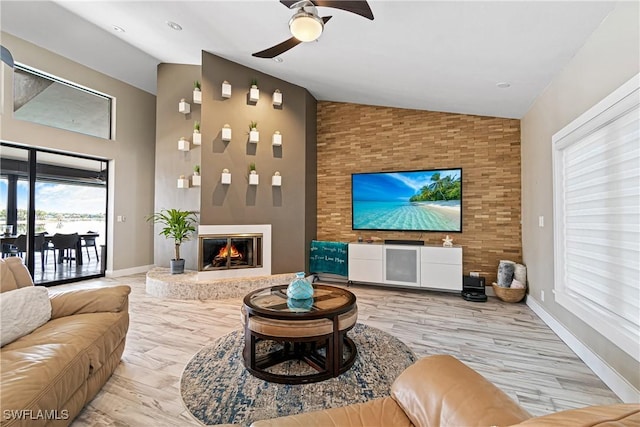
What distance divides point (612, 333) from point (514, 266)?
210 centimetres

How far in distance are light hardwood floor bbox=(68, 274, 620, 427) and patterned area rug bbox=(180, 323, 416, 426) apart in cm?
11

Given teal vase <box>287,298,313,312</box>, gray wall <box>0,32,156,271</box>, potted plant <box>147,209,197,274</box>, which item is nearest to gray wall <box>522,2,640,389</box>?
teal vase <box>287,298,313,312</box>

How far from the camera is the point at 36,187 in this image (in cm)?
459

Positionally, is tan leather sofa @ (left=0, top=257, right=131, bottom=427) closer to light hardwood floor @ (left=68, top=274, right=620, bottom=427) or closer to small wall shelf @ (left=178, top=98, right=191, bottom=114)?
light hardwood floor @ (left=68, top=274, right=620, bottom=427)

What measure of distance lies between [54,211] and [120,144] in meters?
1.60

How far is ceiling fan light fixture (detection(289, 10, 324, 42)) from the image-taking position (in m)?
2.16

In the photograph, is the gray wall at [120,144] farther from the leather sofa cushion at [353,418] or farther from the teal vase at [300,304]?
the leather sofa cushion at [353,418]

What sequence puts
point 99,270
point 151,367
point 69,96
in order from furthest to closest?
point 99,270 < point 69,96 < point 151,367

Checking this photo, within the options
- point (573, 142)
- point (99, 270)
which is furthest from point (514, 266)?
point (99, 270)

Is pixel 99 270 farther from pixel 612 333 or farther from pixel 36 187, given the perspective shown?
pixel 612 333

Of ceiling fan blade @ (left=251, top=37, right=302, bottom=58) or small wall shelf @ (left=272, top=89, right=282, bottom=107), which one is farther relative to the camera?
small wall shelf @ (left=272, top=89, right=282, bottom=107)

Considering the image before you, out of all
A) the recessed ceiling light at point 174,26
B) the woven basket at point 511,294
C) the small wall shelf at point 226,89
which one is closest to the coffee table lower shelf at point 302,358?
the woven basket at point 511,294

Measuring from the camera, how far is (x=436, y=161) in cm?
471

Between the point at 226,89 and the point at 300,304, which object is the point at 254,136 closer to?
the point at 226,89
